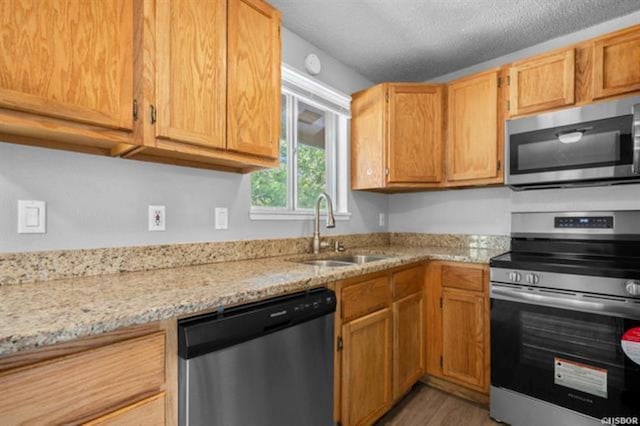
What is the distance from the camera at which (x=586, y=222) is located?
208 cm

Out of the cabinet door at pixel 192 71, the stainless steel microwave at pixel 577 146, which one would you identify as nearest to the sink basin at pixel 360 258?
the stainless steel microwave at pixel 577 146

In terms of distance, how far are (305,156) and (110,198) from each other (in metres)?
1.39

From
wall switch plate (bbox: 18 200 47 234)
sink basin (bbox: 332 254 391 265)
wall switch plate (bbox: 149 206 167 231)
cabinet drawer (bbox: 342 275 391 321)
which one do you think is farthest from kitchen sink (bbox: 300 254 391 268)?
wall switch plate (bbox: 18 200 47 234)

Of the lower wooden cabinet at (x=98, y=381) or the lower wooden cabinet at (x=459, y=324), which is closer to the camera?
the lower wooden cabinet at (x=98, y=381)

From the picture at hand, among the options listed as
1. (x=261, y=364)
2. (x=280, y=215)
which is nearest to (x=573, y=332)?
(x=261, y=364)

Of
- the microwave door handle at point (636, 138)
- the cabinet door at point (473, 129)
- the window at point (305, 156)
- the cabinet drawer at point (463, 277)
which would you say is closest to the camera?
the microwave door handle at point (636, 138)

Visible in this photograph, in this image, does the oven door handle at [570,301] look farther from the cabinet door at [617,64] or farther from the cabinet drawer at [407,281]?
the cabinet door at [617,64]

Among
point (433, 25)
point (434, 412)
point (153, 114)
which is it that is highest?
point (433, 25)

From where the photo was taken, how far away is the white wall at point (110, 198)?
3.77 feet

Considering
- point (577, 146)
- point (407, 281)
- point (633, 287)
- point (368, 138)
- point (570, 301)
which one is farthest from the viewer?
point (368, 138)

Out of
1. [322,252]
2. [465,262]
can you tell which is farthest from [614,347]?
[322,252]

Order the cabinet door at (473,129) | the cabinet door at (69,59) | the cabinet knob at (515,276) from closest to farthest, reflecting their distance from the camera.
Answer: the cabinet door at (69,59)
the cabinet knob at (515,276)
the cabinet door at (473,129)

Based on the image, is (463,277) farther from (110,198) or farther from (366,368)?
(110,198)

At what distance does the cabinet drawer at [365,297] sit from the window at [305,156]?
0.73 m
